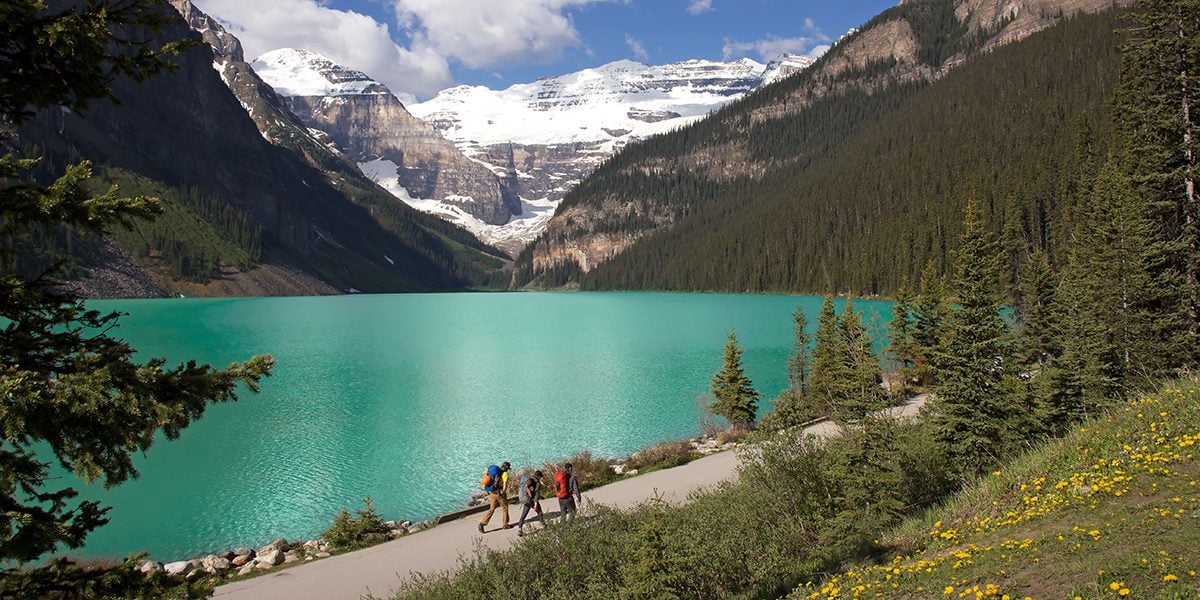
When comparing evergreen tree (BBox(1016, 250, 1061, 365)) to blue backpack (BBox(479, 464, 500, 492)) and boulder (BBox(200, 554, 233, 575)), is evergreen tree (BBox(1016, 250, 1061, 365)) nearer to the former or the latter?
blue backpack (BBox(479, 464, 500, 492))

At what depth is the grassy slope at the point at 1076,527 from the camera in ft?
22.6

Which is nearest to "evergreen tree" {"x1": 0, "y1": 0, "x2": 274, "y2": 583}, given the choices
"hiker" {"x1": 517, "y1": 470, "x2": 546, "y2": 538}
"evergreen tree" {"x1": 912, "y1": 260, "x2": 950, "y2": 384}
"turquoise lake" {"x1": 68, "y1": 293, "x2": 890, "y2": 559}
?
"hiker" {"x1": 517, "y1": 470, "x2": 546, "y2": 538}

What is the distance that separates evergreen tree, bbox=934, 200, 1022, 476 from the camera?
15.5m

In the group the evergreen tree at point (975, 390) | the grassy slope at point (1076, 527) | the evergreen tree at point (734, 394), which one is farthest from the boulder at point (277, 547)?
the evergreen tree at point (734, 394)

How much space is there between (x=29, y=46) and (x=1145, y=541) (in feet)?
39.0

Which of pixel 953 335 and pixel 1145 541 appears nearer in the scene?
pixel 1145 541

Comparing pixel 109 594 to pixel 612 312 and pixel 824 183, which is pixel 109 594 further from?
pixel 824 183

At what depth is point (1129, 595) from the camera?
20.4 ft

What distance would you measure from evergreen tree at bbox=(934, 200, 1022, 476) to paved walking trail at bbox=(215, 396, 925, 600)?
3.28 meters

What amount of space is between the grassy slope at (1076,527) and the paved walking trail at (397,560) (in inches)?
183

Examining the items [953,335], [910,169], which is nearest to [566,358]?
[953,335]

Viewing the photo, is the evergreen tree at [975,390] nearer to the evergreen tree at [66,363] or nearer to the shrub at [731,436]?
the shrub at [731,436]

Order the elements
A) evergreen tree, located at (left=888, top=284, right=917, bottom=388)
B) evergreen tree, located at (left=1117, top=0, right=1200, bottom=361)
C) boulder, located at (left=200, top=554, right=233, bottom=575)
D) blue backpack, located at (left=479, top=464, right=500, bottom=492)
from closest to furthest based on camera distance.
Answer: boulder, located at (left=200, top=554, right=233, bottom=575) < blue backpack, located at (left=479, top=464, right=500, bottom=492) < evergreen tree, located at (left=1117, top=0, right=1200, bottom=361) < evergreen tree, located at (left=888, top=284, right=917, bottom=388)

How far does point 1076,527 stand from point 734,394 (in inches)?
822
